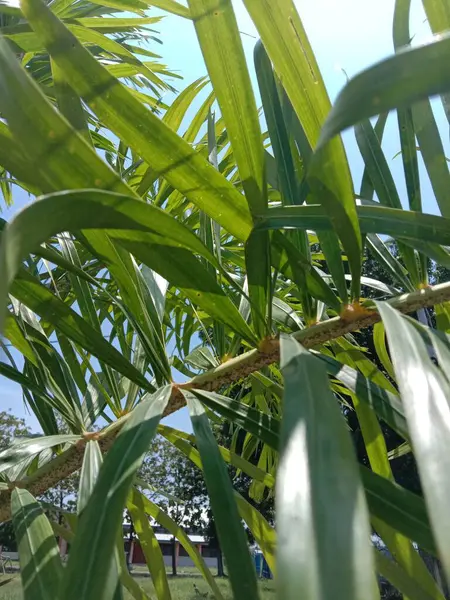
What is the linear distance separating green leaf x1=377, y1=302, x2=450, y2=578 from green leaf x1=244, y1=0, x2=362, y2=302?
3.5 inches

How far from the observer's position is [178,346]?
994mm

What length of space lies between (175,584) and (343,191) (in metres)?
19.0

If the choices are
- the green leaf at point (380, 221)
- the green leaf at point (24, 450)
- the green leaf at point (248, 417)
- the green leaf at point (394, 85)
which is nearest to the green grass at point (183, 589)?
the green leaf at point (24, 450)

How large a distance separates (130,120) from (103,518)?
0.25 meters

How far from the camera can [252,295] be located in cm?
45

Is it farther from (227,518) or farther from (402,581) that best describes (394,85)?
(402,581)

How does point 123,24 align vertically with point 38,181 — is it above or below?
above

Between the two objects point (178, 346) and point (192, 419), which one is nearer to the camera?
point (192, 419)

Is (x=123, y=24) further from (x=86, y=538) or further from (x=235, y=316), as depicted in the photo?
(x=86, y=538)

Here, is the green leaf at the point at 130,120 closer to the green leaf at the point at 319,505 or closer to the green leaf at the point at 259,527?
the green leaf at the point at 319,505

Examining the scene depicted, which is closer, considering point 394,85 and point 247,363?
point 394,85

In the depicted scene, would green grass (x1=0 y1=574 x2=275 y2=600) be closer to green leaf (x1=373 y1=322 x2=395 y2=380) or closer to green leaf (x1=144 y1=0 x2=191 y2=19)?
green leaf (x1=373 y1=322 x2=395 y2=380)

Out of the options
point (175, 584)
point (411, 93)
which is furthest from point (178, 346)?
point (175, 584)

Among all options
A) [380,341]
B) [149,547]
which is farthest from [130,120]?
[149,547]
